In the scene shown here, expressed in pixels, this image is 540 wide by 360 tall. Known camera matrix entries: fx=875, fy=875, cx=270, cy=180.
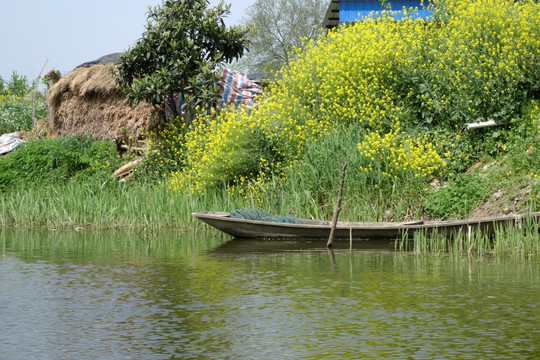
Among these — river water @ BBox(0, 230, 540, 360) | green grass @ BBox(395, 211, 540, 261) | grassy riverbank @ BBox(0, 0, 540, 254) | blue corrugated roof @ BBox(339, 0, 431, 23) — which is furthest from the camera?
blue corrugated roof @ BBox(339, 0, 431, 23)

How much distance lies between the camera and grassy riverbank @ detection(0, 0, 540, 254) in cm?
1819

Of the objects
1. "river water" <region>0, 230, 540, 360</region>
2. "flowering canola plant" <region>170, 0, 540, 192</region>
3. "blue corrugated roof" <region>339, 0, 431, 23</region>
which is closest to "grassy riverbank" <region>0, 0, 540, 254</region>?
"flowering canola plant" <region>170, 0, 540, 192</region>

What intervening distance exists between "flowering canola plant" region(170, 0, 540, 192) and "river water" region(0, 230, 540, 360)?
4683mm

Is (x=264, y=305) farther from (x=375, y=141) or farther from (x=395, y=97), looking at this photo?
(x=395, y=97)

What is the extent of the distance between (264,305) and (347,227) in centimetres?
674

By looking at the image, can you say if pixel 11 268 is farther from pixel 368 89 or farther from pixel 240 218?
pixel 368 89

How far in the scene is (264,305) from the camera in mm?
9766

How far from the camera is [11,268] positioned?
13328mm

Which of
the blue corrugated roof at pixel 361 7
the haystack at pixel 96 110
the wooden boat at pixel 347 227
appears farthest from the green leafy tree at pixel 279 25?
the wooden boat at pixel 347 227

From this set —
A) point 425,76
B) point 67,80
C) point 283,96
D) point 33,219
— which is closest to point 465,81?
point 425,76

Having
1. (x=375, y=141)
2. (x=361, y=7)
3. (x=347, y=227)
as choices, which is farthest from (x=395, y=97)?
(x=361, y=7)

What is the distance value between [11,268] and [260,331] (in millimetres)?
6273

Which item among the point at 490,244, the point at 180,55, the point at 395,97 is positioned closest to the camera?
the point at 490,244

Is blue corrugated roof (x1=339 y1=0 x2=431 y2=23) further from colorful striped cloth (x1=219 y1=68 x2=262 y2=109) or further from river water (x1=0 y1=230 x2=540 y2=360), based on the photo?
river water (x1=0 y1=230 x2=540 y2=360)
